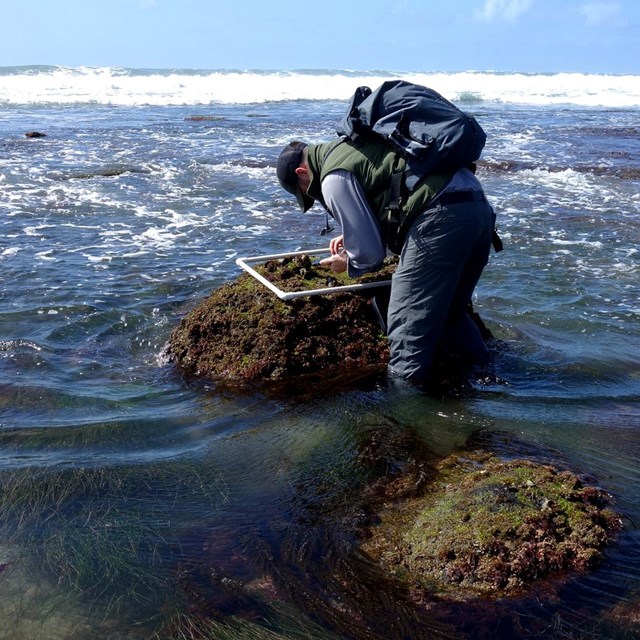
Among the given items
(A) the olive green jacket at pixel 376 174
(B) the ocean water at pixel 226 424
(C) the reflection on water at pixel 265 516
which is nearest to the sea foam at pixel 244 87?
(B) the ocean water at pixel 226 424

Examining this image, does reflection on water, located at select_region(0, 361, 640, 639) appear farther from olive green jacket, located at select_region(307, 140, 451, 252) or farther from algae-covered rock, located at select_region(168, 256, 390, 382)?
olive green jacket, located at select_region(307, 140, 451, 252)

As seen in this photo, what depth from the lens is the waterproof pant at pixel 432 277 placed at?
4.49 meters

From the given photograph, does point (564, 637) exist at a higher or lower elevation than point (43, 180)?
higher

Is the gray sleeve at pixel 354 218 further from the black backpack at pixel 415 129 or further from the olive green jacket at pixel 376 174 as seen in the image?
the black backpack at pixel 415 129

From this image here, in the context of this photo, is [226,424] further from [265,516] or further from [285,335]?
[265,516]

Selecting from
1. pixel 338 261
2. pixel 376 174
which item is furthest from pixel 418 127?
pixel 338 261

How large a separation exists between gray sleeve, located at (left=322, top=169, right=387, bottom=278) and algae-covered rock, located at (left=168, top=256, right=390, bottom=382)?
87 cm

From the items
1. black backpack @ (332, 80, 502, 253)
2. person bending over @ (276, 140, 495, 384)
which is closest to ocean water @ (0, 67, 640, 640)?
person bending over @ (276, 140, 495, 384)

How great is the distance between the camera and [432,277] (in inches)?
182

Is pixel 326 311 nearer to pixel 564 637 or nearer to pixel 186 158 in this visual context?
pixel 564 637

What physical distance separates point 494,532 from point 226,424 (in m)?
2.09

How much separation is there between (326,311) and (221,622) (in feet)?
9.90

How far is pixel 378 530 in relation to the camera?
3.37m

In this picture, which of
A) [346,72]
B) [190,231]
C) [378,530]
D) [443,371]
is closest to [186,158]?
[190,231]
